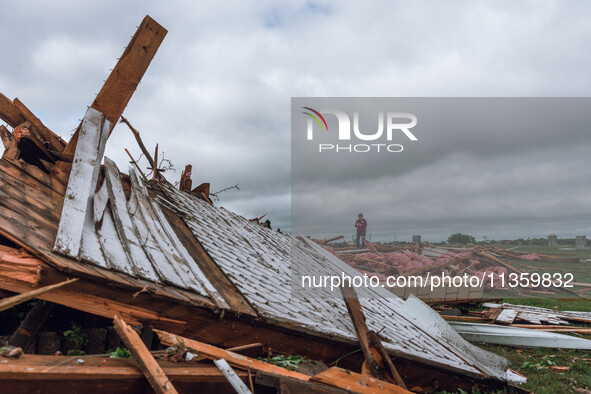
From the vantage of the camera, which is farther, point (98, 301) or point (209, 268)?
point (209, 268)

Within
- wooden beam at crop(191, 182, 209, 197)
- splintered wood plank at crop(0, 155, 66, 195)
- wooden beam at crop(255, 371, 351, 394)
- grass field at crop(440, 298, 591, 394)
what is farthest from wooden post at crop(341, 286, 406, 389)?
wooden beam at crop(191, 182, 209, 197)

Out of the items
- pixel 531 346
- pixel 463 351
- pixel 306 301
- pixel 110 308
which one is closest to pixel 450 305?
pixel 531 346

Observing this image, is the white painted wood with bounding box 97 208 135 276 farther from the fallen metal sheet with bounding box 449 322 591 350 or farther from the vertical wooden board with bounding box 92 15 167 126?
the fallen metal sheet with bounding box 449 322 591 350

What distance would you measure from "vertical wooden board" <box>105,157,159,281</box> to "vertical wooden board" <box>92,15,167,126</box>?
0.79m

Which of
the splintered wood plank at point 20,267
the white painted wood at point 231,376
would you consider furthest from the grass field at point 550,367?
the splintered wood plank at point 20,267

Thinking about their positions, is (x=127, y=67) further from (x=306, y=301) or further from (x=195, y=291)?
(x=306, y=301)

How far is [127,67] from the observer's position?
5164mm

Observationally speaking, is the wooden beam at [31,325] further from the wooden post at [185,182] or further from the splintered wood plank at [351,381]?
the wooden post at [185,182]

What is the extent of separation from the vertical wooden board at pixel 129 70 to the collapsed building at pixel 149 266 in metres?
0.01

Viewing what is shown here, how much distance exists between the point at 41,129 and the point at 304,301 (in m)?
3.87

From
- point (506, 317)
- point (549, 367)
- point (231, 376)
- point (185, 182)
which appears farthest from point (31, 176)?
point (506, 317)

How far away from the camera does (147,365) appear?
222cm

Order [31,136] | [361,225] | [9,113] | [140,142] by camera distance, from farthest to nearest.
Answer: [361,225]
[140,142]
[9,113]
[31,136]

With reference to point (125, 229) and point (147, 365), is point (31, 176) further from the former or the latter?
point (147, 365)
